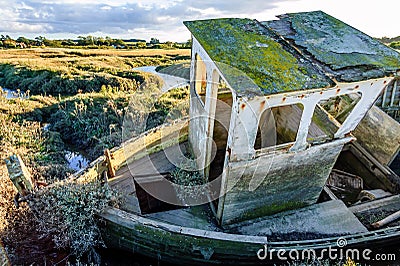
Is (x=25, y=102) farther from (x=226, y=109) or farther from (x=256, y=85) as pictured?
(x=256, y=85)

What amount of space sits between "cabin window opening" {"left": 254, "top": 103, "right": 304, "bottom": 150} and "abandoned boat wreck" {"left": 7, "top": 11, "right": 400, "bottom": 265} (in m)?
0.03

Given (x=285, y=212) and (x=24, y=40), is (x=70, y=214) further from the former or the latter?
(x=24, y=40)

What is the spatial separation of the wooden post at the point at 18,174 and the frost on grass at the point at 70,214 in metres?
0.21

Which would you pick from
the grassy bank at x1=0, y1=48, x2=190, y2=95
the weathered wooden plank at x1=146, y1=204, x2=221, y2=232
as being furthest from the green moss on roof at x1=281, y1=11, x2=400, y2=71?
the grassy bank at x1=0, y1=48, x2=190, y2=95

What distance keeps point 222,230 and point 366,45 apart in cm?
421

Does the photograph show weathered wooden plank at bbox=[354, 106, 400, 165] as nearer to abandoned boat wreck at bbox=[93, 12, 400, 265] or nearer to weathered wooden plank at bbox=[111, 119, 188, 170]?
abandoned boat wreck at bbox=[93, 12, 400, 265]

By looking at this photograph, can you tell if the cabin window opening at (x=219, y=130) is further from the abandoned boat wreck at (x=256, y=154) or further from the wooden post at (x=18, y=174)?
the wooden post at (x=18, y=174)

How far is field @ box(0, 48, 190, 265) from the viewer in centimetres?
496

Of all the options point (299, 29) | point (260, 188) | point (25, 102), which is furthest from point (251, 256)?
point (25, 102)

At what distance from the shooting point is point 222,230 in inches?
227

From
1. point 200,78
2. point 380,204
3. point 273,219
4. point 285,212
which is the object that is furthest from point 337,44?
point 380,204

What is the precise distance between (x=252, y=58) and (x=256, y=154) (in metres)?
1.50

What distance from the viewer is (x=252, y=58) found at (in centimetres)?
472

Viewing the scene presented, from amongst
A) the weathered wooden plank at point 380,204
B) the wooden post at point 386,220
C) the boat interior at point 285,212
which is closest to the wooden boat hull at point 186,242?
the boat interior at point 285,212
